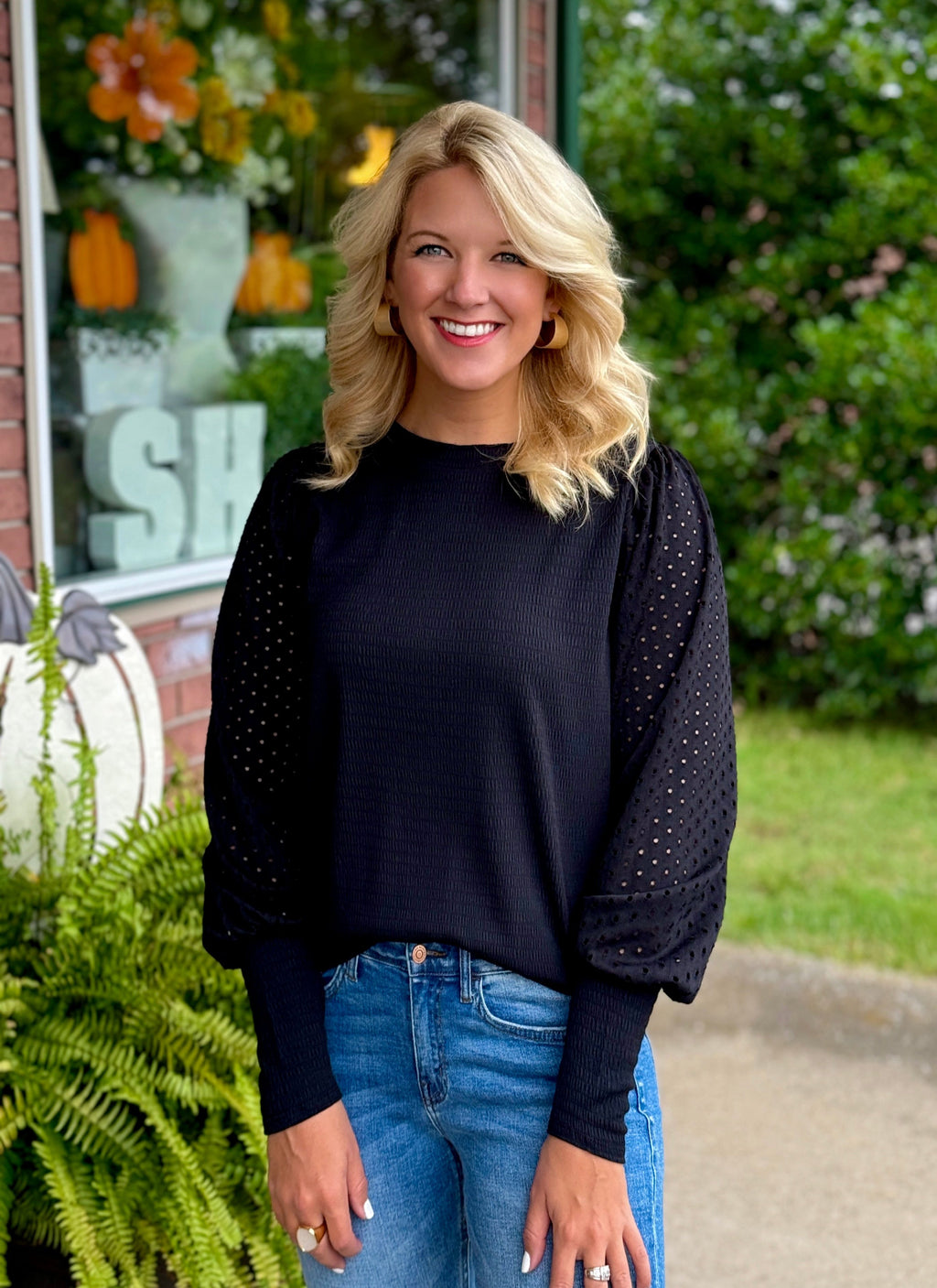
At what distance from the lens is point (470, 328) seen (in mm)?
1555

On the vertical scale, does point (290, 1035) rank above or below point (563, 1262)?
above

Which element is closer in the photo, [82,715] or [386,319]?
[386,319]

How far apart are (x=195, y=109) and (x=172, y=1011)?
2798 millimetres

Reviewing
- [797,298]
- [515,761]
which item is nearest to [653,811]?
[515,761]

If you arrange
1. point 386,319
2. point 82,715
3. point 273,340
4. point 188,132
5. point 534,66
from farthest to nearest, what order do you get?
1. point 534,66
2. point 273,340
3. point 188,132
4. point 82,715
5. point 386,319

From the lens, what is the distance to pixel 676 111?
23.8 ft

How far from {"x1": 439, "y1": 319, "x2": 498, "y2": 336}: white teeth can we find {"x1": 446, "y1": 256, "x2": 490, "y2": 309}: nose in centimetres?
2

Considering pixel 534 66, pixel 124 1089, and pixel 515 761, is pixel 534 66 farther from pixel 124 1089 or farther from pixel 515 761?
pixel 515 761

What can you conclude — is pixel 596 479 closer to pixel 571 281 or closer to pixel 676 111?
pixel 571 281

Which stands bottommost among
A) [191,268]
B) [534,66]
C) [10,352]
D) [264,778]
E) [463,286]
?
[264,778]

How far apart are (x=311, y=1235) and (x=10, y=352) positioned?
2259mm

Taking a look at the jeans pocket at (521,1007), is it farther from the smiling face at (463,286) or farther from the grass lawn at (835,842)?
the grass lawn at (835,842)

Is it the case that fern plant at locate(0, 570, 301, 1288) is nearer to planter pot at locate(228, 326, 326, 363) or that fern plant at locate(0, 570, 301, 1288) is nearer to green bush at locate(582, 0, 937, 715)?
planter pot at locate(228, 326, 326, 363)

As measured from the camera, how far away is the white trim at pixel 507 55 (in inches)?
197
